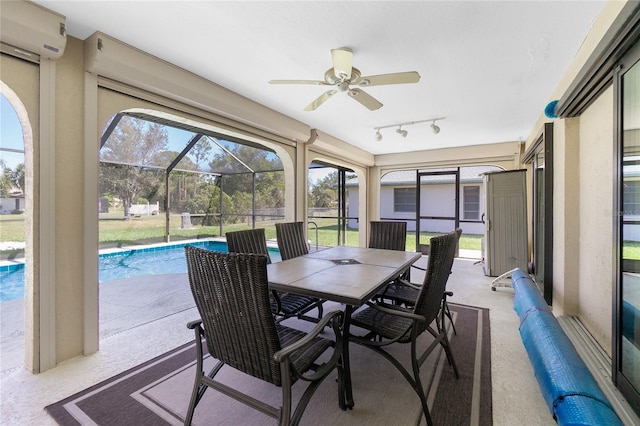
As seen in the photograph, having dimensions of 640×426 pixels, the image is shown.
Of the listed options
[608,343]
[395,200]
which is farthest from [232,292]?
[395,200]

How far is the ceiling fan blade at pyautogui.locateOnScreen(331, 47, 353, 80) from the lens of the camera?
1.99 meters

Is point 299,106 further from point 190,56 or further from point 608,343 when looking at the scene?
point 608,343

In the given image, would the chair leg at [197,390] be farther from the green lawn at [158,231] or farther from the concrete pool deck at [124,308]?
the green lawn at [158,231]

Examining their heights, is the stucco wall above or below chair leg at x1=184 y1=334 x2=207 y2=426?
above

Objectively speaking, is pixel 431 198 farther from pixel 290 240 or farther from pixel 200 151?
pixel 290 240

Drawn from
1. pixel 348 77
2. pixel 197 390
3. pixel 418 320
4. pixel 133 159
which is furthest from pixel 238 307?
pixel 133 159

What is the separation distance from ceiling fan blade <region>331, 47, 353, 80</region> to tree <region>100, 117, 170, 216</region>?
472cm

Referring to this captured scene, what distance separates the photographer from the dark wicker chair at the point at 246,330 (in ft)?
3.99

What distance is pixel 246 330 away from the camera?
1.31 meters

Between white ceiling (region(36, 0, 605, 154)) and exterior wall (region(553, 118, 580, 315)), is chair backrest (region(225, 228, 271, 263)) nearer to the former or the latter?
white ceiling (region(36, 0, 605, 154))

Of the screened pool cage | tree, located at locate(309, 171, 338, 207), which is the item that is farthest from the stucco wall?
tree, located at locate(309, 171, 338, 207)

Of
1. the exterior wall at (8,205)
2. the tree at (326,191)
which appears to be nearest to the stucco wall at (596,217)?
the tree at (326,191)

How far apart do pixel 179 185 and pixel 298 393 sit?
6978 mm

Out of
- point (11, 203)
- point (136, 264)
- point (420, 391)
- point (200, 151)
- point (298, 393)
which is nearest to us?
point (420, 391)
